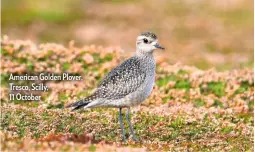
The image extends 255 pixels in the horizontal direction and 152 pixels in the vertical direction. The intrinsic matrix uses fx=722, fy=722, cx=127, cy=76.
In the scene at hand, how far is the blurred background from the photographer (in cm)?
5059

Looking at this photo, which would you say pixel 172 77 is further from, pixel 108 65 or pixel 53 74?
pixel 53 74

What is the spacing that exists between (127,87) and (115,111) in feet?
12.1

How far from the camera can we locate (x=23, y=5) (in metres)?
59.2

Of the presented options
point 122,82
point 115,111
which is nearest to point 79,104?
point 122,82

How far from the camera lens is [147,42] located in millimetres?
19062

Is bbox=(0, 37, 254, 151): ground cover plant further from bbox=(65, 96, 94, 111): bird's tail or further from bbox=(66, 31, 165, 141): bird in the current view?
bbox=(66, 31, 165, 141): bird

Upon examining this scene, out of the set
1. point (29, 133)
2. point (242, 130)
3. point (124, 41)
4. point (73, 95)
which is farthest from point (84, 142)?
point (124, 41)

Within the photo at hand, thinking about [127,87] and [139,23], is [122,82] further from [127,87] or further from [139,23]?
[139,23]

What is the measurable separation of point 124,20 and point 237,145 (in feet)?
136

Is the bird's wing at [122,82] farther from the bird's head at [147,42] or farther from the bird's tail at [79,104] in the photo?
the bird's head at [147,42]

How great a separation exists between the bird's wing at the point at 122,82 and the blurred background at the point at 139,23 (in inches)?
946

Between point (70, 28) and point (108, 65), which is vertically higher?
point (70, 28)

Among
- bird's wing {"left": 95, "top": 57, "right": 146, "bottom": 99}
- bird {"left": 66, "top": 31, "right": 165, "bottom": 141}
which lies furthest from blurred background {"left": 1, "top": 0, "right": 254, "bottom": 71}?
bird's wing {"left": 95, "top": 57, "right": 146, "bottom": 99}

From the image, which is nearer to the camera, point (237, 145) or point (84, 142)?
point (84, 142)
